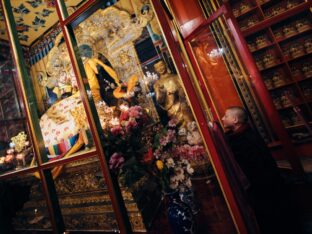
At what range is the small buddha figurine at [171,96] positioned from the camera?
320 cm

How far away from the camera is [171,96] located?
3234 mm

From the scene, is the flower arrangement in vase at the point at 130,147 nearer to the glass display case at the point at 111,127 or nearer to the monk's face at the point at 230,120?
the glass display case at the point at 111,127

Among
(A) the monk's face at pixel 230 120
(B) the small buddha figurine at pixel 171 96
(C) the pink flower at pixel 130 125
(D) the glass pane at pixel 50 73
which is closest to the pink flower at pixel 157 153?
(C) the pink flower at pixel 130 125

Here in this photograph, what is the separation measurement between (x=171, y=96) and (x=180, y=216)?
85.0 inches

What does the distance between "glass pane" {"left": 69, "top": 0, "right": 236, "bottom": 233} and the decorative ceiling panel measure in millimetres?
624

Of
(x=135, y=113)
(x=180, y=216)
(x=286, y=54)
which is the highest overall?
(x=286, y=54)

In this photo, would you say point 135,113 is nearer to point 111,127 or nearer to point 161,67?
point 111,127

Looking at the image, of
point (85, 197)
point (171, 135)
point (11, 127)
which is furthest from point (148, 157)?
point (11, 127)

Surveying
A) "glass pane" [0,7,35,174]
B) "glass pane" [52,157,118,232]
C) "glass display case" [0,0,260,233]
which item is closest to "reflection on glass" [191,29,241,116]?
"glass display case" [0,0,260,233]

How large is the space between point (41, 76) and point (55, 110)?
1.52 meters

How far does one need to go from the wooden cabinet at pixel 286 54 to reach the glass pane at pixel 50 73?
370 centimetres

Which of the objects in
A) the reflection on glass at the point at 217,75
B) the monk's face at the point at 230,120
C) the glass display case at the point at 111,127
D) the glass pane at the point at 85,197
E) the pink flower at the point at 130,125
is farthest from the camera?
the reflection on glass at the point at 217,75

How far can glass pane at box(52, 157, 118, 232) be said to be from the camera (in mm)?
2311

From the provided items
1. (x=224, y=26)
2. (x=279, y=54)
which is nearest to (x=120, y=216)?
(x=224, y=26)
